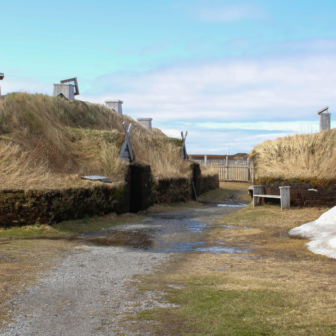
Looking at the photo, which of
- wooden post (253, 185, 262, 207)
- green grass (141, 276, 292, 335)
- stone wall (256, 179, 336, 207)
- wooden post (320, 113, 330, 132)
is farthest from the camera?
wooden post (320, 113, 330, 132)

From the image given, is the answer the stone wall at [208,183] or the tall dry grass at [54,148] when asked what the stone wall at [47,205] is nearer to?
the tall dry grass at [54,148]

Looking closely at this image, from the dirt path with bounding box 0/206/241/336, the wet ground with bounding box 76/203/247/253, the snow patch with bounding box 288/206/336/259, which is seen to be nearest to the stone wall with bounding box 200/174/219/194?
the wet ground with bounding box 76/203/247/253

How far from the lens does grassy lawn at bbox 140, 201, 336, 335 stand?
14.0ft

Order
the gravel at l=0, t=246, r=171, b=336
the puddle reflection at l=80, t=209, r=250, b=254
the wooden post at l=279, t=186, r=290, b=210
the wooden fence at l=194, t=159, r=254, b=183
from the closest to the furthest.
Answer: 1. the gravel at l=0, t=246, r=171, b=336
2. the puddle reflection at l=80, t=209, r=250, b=254
3. the wooden post at l=279, t=186, r=290, b=210
4. the wooden fence at l=194, t=159, r=254, b=183

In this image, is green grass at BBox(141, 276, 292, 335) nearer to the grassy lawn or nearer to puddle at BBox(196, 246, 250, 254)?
the grassy lawn

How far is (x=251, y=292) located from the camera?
535 centimetres

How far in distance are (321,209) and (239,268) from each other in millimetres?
7506

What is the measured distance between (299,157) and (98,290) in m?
11.8

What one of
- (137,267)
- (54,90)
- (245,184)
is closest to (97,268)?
(137,267)

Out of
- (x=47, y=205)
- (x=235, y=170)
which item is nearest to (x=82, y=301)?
(x=47, y=205)

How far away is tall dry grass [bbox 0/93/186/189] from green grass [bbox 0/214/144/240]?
1.22 metres

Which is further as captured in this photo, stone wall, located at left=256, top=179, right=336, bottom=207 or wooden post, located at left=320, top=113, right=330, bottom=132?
wooden post, located at left=320, top=113, right=330, bottom=132

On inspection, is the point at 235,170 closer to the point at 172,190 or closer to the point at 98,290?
the point at 172,190

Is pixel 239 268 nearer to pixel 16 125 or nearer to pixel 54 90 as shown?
pixel 16 125
